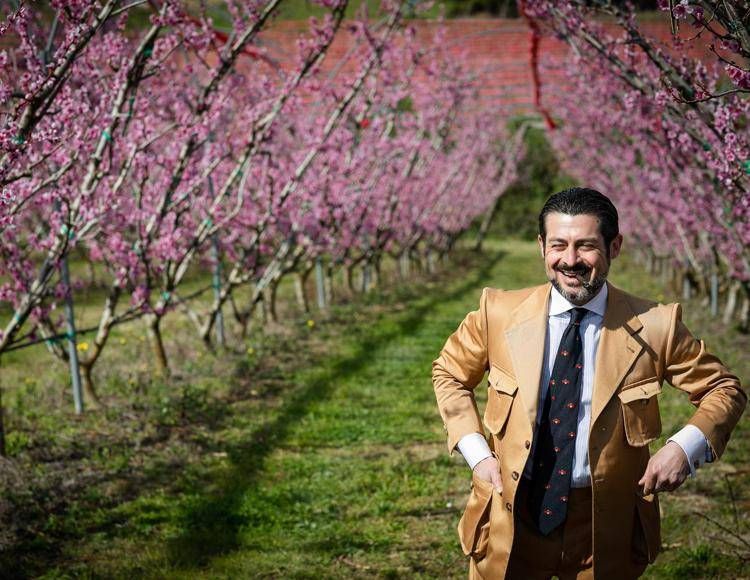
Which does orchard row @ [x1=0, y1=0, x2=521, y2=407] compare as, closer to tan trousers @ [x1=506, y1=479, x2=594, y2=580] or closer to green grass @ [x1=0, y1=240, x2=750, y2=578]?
green grass @ [x1=0, y1=240, x2=750, y2=578]

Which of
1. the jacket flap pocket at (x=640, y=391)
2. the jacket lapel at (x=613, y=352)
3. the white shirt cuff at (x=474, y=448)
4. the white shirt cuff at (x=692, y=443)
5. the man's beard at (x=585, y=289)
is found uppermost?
the man's beard at (x=585, y=289)

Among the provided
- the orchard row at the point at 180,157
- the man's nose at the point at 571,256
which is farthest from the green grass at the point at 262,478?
the man's nose at the point at 571,256

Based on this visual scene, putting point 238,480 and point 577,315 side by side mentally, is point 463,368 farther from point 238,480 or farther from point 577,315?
point 238,480

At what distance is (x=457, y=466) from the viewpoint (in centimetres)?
541

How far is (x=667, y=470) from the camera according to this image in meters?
2.16

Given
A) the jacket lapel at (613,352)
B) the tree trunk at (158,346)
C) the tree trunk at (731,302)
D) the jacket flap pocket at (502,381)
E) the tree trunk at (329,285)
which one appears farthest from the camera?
the tree trunk at (329,285)

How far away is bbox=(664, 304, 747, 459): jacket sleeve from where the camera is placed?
87.5 inches

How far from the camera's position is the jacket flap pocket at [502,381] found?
7.80 ft

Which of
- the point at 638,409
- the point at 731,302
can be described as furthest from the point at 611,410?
the point at 731,302

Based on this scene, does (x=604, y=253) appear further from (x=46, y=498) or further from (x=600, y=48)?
(x=46, y=498)

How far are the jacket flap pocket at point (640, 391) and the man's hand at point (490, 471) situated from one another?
406 mm

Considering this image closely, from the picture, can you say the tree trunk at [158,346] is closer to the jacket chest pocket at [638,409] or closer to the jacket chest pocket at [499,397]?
the jacket chest pocket at [499,397]

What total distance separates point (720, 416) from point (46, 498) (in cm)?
388

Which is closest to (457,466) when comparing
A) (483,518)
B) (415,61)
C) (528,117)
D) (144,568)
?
(144,568)
